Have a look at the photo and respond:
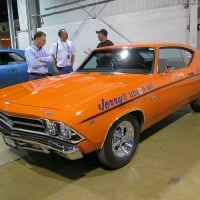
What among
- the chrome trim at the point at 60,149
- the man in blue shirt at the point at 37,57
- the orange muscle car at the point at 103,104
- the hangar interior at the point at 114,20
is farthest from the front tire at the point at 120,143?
the hangar interior at the point at 114,20

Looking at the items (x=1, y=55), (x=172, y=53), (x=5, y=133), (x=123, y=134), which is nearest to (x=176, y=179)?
(x=123, y=134)

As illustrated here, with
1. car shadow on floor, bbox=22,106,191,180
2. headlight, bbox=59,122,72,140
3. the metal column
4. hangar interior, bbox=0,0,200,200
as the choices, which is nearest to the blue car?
hangar interior, bbox=0,0,200,200

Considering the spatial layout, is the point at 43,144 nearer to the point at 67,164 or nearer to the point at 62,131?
the point at 62,131

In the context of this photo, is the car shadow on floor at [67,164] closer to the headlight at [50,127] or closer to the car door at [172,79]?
the headlight at [50,127]

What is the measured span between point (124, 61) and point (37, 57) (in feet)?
6.00

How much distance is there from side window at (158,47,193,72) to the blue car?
13.6ft

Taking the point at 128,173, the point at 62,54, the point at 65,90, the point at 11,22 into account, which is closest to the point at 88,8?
the point at 62,54

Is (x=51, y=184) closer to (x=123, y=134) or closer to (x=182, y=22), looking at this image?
(x=123, y=134)

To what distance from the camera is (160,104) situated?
384cm

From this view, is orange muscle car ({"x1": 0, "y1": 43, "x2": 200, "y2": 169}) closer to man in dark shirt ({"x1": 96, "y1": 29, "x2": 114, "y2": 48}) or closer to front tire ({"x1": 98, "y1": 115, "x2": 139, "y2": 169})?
front tire ({"x1": 98, "y1": 115, "x2": 139, "y2": 169})

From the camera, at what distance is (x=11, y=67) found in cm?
717

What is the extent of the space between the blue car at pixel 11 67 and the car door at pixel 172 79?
415 centimetres

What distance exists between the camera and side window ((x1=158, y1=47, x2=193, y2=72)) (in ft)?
13.5

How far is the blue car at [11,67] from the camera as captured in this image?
23.2ft
